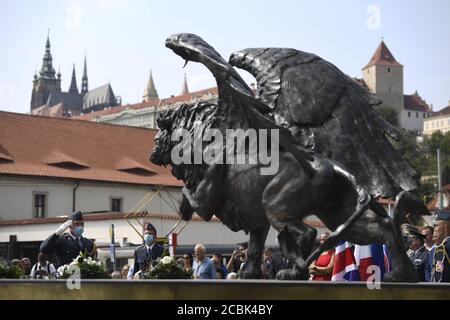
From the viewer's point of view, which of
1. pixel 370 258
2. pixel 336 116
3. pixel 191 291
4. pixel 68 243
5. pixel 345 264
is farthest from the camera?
pixel 68 243

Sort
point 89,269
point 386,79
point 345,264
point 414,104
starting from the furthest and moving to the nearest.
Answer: point 414,104 → point 386,79 → point 345,264 → point 89,269

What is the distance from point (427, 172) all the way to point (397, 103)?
→ 43.7m

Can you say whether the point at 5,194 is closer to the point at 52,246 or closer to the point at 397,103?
the point at 52,246

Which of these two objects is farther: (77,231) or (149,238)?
(149,238)

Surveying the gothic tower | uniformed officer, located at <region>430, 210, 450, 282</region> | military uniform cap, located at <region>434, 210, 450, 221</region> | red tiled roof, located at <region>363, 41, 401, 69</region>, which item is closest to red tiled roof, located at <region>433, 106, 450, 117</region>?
the gothic tower

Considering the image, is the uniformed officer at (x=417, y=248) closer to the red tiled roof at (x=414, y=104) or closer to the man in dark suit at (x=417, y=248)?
the man in dark suit at (x=417, y=248)

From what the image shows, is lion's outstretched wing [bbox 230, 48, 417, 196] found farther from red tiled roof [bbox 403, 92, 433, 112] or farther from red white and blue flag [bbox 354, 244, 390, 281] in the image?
red tiled roof [bbox 403, 92, 433, 112]

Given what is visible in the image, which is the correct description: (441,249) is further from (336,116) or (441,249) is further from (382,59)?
(382,59)

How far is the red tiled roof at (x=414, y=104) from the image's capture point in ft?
537

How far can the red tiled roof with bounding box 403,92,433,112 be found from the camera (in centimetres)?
16362

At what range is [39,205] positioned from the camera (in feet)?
190

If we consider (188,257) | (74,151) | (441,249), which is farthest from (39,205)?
(441,249)

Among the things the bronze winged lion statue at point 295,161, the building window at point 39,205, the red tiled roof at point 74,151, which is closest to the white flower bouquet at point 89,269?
the bronze winged lion statue at point 295,161

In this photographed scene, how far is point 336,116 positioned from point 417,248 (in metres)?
3.40
